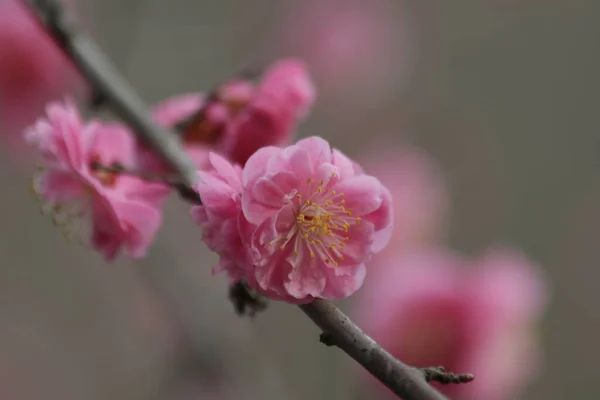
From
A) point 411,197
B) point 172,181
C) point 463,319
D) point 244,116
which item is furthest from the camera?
point 411,197

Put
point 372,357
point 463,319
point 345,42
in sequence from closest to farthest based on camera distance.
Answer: point 372,357 < point 463,319 < point 345,42

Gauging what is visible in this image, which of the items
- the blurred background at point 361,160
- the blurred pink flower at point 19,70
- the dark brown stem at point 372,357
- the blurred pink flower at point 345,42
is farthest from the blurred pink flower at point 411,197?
the dark brown stem at point 372,357

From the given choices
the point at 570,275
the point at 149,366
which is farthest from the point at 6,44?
the point at 570,275

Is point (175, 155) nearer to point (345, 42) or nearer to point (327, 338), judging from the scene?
point (327, 338)

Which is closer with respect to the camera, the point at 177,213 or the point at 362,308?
the point at 362,308

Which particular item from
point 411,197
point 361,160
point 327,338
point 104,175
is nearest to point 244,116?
point 104,175

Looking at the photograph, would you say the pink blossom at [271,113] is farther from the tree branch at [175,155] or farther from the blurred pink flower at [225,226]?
the blurred pink flower at [225,226]

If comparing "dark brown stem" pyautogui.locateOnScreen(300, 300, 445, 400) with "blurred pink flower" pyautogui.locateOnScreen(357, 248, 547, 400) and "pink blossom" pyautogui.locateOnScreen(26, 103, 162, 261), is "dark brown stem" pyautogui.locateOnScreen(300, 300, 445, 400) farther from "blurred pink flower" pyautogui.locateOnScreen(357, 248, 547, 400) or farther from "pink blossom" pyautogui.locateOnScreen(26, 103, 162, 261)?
Answer: "blurred pink flower" pyautogui.locateOnScreen(357, 248, 547, 400)

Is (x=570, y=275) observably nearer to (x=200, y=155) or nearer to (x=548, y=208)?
(x=548, y=208)
